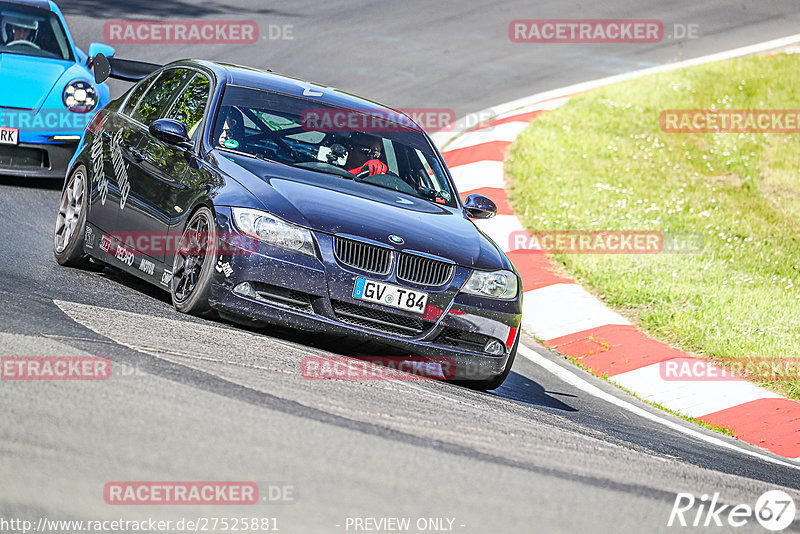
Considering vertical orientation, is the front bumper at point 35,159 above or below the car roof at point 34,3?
below

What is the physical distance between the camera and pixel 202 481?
3676mm

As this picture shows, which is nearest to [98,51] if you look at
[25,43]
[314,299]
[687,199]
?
[25,43]

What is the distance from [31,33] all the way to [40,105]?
1.66 metres

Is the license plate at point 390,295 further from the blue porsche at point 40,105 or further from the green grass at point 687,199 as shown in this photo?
the blue porsche at point 40,105

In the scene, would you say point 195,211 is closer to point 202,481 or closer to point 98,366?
point 98,366

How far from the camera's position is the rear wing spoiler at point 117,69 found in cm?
1055

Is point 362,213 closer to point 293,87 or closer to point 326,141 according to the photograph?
point 326,141

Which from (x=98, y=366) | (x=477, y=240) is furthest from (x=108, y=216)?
(x=98, y=366)

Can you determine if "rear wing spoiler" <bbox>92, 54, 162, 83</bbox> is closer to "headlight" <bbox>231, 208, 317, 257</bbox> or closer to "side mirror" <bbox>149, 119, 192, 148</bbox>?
"side mirror" <bbox>149, 119, 192, 148</bbox>

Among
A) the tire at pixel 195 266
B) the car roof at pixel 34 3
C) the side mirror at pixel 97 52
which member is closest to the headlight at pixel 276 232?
the tire at pixel 195 266

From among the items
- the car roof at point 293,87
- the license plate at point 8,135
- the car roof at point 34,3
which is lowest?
the license plate at point 8,135

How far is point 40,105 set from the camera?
33.6 ft

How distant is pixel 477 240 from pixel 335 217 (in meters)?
1.07

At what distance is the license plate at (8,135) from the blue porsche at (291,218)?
1.89 metres
